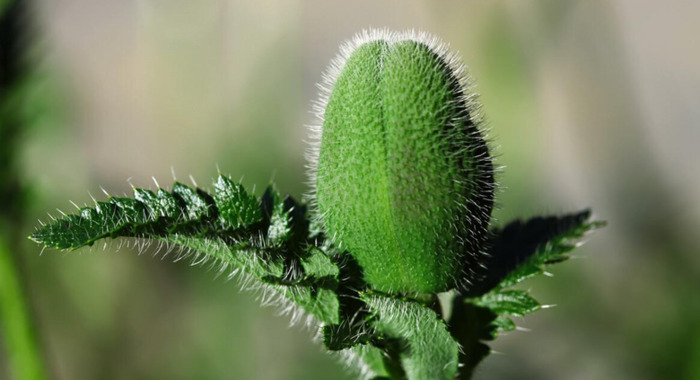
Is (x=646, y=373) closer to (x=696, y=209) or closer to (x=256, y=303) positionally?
(x=696, y=209)

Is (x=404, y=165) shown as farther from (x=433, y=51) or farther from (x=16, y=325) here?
(x=16, y=325)

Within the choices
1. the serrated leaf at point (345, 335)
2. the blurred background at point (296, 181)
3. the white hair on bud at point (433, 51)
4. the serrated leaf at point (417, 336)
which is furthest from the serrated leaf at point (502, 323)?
the blurred background at point (296, 181)

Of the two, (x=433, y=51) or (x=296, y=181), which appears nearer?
(x=433, y=51)

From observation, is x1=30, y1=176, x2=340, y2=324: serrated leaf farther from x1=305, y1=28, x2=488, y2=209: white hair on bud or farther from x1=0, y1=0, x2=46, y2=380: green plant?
x1=0, y1=0, x2=46, y2=380: green plant

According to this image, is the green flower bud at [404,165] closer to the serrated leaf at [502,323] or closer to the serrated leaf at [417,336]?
the serrated leaf at [417,336]

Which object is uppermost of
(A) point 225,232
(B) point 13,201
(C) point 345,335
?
(B) point 13,201

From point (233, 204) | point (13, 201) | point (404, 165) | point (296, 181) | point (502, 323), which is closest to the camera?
point (404, 165)

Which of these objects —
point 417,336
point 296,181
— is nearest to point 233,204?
point 417,336
